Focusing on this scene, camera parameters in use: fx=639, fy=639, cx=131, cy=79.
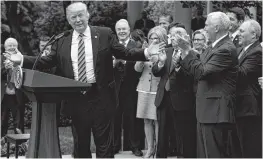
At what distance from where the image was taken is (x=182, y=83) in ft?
27.4

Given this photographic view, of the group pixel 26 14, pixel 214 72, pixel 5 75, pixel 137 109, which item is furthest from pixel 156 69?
pixel 26 14

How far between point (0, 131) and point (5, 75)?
3.30ft

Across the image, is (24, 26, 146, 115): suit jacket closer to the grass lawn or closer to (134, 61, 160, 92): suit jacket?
(134, 61, 160, 92): suit jacket

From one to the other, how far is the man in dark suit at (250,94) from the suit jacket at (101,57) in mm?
1404

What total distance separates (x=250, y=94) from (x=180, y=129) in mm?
1226

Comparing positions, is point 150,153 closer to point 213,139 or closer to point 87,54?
point 213,139

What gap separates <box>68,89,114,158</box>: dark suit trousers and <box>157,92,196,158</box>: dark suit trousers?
5.89 feet

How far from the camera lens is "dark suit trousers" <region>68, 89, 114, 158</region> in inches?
265

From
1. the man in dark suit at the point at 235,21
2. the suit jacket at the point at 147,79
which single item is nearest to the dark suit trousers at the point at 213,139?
the man in dark suit at the point at 235,21

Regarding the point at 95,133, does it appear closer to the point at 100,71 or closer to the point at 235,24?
the point at 100,71

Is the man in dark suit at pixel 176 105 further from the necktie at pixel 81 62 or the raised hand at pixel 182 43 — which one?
the necktie at pixel 81 62

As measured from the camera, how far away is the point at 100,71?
681cm

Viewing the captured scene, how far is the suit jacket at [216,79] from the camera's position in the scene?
6.90m

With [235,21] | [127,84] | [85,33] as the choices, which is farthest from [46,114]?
[127,84]
